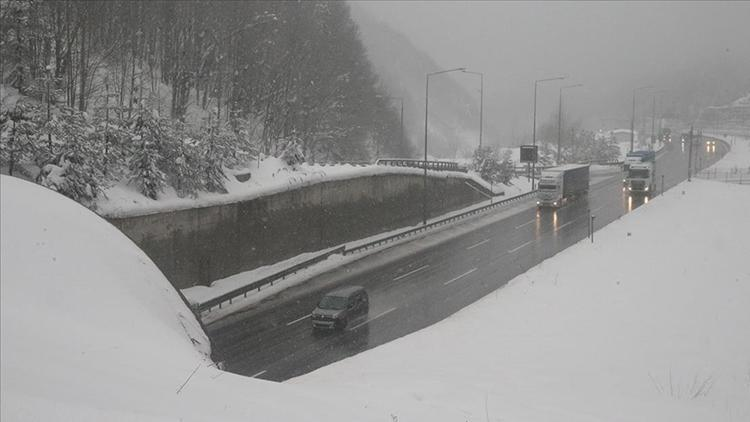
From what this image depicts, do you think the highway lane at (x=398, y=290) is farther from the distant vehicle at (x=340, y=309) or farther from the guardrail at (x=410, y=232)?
the guardrail at (x=410, y=232)

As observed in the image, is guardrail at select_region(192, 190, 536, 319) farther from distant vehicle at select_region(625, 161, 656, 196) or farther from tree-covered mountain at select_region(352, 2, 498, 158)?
tree-covered mountain at select_region(352, 2, 498, 158)

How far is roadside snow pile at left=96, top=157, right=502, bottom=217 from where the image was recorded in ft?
90.6

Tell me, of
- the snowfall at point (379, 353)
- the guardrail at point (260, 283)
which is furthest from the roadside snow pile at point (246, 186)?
the snowfall at point (379, 353)

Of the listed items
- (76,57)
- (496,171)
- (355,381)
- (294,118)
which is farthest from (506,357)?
(496,171)

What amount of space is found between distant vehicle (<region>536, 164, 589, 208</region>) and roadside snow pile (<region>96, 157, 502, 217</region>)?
12265 millimetres

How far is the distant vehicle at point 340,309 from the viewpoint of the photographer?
2431 centimetres

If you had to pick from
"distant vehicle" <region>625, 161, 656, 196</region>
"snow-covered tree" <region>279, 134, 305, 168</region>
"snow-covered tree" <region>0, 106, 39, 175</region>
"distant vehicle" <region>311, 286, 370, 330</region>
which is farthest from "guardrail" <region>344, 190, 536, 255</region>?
"snow-covered tree" <region>0, 106, 39, 175</region>

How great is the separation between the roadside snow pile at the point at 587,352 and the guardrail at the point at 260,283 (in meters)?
10.7

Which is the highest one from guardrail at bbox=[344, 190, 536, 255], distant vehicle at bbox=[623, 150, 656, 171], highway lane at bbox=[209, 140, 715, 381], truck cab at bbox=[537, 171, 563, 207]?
distant vehicle at bbox=[623, 150, 656, 171]

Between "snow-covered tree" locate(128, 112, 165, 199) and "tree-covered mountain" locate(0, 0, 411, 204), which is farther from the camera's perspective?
"tree-covered mountain" locate(0, 0, 411, 204)

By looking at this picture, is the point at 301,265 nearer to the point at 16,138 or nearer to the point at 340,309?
the point at 340,309

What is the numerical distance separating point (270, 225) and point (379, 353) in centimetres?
1896

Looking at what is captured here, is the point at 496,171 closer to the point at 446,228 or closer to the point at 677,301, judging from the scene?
the point at 446,228

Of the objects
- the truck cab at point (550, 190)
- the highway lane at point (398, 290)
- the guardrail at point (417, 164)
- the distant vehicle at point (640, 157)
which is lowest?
the highway lane at point (398, 290)
